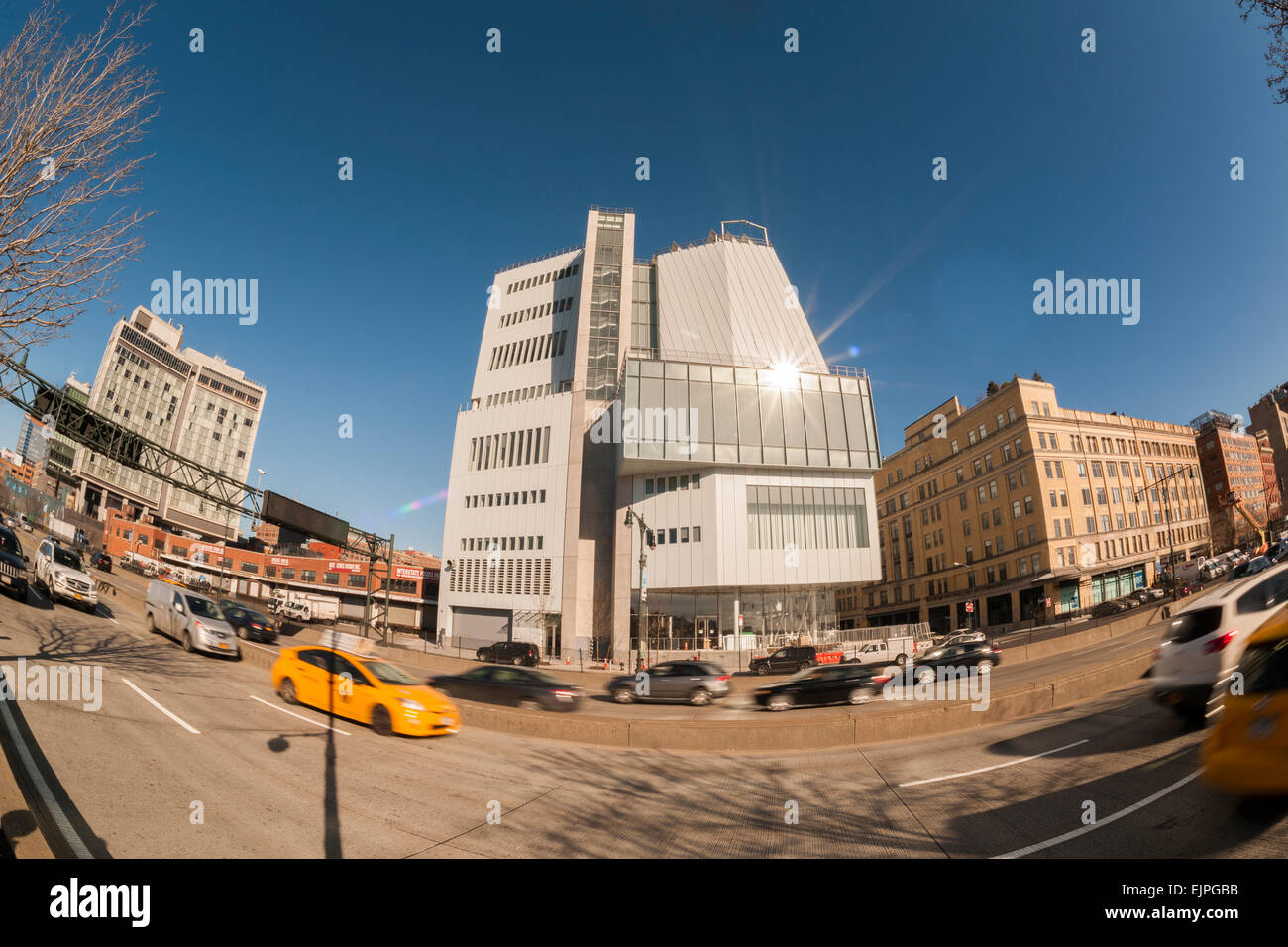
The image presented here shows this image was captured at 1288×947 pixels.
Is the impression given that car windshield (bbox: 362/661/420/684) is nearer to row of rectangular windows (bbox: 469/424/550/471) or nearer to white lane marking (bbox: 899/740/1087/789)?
white lane marking (bbox: 899/740/1087/789)

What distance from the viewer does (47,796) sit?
4.70m

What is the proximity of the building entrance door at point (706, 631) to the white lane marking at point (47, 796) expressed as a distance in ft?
119

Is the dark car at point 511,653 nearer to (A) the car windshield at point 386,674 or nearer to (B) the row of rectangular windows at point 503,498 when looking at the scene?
(B) the row of rectangular windows at point 503,498

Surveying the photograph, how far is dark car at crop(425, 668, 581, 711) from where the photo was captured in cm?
1331

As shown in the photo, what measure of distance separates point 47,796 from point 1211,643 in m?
14.9

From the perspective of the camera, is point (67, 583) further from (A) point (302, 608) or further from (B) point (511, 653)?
(A) point (302, 608)

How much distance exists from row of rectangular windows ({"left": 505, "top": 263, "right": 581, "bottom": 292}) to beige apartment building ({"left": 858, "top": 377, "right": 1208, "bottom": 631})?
4919 cm

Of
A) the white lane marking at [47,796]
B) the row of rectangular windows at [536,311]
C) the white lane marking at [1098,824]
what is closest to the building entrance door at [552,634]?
the row of rectangular windows at [536,311]

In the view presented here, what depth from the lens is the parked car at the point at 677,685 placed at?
1767cm

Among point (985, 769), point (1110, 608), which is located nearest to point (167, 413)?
point (985, 769)

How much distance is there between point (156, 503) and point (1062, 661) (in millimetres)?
154037
